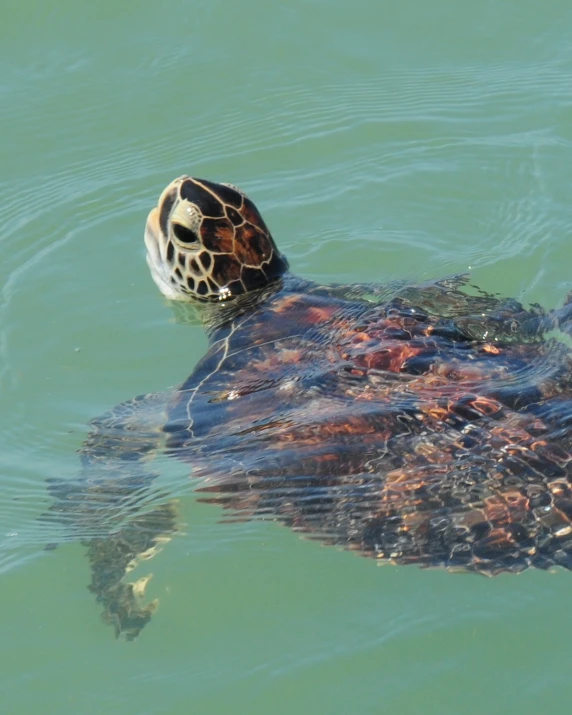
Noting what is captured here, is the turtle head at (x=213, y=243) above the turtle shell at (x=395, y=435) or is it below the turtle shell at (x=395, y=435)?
above

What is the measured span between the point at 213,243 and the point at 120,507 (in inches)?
84.4

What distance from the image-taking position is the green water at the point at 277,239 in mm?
4027

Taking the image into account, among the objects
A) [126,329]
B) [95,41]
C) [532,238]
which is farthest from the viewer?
[95,41]

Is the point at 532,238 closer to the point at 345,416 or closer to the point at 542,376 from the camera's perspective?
the point at 542,376

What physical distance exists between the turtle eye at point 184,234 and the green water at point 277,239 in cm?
50

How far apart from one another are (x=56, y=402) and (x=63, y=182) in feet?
8.75

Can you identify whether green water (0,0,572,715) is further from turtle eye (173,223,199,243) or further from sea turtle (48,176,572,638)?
turtle eye (173,223,199,243)

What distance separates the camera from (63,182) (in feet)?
25.3

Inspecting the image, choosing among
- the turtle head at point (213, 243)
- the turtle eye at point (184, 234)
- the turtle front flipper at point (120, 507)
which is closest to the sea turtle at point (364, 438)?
the turtle front flipper at point (120, 507)

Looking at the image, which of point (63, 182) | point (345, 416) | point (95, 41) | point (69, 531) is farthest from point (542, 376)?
point (95, 41)

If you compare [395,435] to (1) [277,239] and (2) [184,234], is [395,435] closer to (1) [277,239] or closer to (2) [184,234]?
(2) [184,234]

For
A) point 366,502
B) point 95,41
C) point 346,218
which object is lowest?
point 366,502

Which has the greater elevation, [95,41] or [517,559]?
[95,41]

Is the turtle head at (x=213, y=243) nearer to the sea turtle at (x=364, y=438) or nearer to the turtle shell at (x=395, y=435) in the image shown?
the sea turtle at (x=364, y=438)
